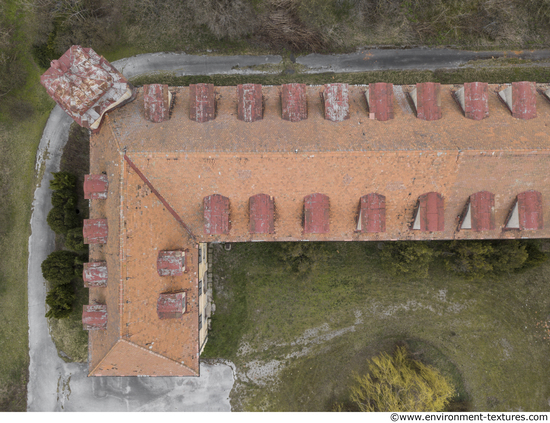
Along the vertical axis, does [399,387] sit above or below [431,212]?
below

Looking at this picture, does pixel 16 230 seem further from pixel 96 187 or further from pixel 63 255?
pixel 96 187

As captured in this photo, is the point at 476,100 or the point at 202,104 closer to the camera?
the point at 476,100

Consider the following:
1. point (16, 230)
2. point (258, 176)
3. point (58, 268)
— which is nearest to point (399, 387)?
point (258, 176)

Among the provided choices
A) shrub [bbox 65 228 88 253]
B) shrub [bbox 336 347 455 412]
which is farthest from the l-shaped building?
shrub [bbox 336 347 455 412]

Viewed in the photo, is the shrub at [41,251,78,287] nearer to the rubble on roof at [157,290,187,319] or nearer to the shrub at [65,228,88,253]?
the shrub at [65,228,88,253]

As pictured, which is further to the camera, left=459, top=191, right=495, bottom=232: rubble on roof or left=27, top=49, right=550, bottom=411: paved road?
left=27, top=49, right=550, bottom=411: paved road

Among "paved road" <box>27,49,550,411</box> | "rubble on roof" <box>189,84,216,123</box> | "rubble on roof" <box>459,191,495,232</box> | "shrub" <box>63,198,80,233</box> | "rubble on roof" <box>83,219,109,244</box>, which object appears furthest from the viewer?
"paved road" <box>27,49,550,411</box>

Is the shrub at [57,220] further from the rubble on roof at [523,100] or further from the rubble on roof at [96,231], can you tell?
the rubble on roof at [523,100]
